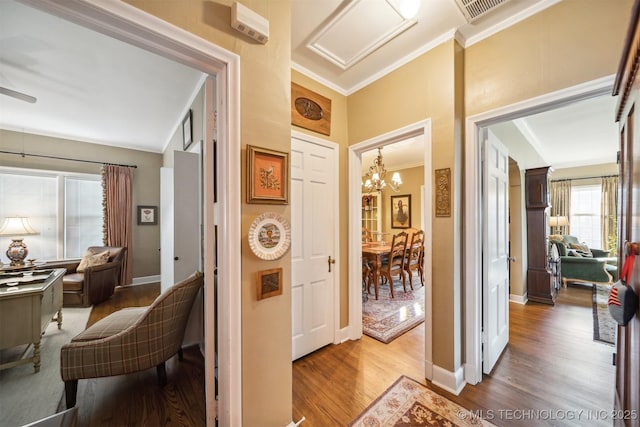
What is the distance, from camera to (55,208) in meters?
4.14

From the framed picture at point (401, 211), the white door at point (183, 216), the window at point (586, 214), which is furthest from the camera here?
the framed picture at point (401, 211)

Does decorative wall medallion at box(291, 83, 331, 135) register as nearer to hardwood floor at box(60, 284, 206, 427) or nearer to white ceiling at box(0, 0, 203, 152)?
white ceiling at box(0, 0, 203, 152)

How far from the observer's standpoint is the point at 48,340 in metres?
2.51

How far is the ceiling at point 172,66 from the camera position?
1.67 m

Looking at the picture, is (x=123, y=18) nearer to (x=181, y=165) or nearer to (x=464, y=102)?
(x=181, y=165)

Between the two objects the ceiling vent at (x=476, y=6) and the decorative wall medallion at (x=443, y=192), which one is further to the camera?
the decorative wall medallion at (x=443, y=192)

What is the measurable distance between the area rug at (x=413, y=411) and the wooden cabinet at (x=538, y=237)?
3214 millimetres

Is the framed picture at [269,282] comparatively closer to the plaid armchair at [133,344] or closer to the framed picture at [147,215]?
the plaid armchair at [133,344]

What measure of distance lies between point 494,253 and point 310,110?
86.0 inches

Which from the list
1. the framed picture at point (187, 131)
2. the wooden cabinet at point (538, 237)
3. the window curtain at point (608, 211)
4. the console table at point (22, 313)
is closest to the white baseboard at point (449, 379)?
the wooden cabinet at point (538, 237)

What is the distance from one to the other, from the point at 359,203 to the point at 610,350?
2.87 meters

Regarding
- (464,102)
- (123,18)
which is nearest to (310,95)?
(464,102)

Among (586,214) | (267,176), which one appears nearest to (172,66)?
(267,176)

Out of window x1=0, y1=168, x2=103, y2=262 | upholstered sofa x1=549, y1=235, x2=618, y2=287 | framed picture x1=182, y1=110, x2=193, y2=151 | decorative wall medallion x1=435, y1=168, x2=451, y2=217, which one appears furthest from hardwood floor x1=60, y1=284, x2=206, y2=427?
upholstered sofa x1=549, y1=235, x2=618, y2=287
